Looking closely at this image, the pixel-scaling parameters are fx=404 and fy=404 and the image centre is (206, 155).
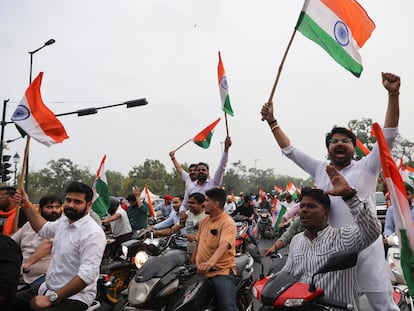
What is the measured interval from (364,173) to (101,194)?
16.8ft

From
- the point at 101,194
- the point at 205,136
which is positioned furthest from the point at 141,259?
the point at 205,136

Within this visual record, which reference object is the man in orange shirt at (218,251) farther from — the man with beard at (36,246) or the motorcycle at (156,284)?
the man with beard at (36,246)

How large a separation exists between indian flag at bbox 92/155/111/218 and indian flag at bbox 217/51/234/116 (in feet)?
8.46

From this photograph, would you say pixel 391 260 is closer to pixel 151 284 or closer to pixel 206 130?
pixel 151 284

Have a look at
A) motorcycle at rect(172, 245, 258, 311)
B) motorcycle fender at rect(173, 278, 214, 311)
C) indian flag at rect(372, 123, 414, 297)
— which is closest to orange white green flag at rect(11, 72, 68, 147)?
motorcycle at rect(172, 245, 258, 311)

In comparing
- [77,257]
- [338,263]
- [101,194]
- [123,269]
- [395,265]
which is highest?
[101,194]

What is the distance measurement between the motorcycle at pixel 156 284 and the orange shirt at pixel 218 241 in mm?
303

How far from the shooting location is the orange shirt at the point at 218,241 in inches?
149

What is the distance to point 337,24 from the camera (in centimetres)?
368

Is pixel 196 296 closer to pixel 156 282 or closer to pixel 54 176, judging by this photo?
pixel 156 282

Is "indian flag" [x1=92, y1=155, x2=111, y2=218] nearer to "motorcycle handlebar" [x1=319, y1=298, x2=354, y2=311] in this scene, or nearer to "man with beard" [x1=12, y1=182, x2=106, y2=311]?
"man with beard" [x1=12, y1=182, x2=106, y2=311]

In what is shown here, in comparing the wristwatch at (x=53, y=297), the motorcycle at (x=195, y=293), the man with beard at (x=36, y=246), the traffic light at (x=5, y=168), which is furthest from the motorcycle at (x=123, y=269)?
the traffic light at (x=5, y=168)

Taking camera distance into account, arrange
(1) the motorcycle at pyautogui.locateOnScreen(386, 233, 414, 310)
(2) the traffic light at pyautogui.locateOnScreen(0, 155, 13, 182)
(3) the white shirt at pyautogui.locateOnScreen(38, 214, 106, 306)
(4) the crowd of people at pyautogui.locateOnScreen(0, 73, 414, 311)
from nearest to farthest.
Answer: (4) the crowd of people at pyautogui.locateOnScreen(0, 73, 414, 311) → (3) the white shirt at pyautogui.locateOnScreen(38, 214, 106, 306) → (1) the motorcycle at pyautogui.locateOnScreen(386, 233, 414, 310) → (2) the traffic light at pyautogui.locateOnScreen(0, 155, 13, 182)

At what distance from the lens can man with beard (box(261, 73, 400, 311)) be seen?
107 inches
